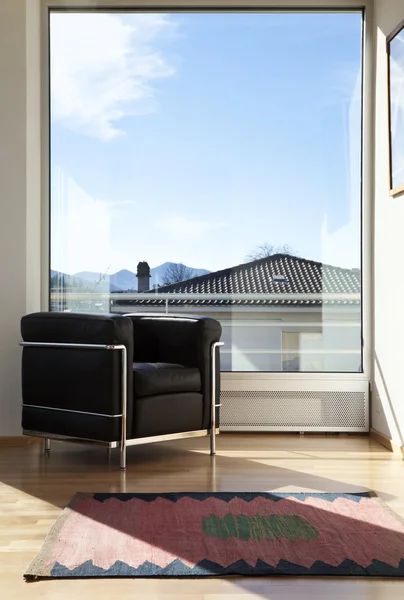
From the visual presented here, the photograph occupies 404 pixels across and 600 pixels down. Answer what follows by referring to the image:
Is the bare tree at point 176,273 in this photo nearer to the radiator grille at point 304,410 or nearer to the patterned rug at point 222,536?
the radiator grille at point 304,410

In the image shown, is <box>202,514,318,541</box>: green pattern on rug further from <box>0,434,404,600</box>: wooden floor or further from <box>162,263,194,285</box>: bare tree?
<box>162,263,194,285</box>: bare tree

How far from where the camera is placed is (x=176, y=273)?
5.85 meters

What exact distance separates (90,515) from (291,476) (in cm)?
127

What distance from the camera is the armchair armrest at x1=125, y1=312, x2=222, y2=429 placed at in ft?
15.8

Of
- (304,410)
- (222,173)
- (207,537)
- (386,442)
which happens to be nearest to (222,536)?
(207,537)

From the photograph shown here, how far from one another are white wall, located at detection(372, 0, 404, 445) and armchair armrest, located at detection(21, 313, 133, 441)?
5.61ft

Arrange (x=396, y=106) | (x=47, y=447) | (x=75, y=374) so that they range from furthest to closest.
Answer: (x=396, y=106), (x=47, y=447), (x=75, y=374)

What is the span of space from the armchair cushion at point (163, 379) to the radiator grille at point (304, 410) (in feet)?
3.44

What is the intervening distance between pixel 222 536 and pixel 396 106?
314 centimetres

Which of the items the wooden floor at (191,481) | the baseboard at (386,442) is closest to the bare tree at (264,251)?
the wooden floor at (191,481)

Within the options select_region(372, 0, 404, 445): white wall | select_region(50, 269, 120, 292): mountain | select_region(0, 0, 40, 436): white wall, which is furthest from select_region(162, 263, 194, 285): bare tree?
select_region(372, 0, 404, 445): white wall

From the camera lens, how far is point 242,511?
343 centimetres

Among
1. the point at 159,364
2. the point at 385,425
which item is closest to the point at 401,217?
the point at 385,425

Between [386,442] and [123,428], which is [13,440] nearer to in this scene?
[123,428]
